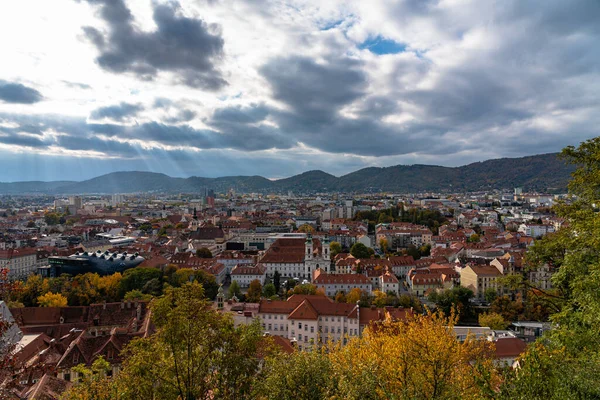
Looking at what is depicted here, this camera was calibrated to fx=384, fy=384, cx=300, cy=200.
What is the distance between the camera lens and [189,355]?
8.48m

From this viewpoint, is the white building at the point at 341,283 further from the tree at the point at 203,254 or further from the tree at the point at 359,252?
the tree at the point at 203,254

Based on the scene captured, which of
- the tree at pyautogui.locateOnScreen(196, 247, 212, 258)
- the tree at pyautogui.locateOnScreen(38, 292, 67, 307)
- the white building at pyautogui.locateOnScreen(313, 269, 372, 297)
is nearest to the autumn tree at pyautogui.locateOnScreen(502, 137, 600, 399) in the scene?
the white building at pyautogui.locateOnScreen(313, 269, 372, 297)

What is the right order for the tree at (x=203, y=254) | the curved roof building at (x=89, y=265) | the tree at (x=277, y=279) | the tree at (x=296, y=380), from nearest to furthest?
the tree at (x=296, y=380) → the curved roof building at (x=89, y=265) → the tree at (x=277, y=279) → the tree at (x=203, y=254)

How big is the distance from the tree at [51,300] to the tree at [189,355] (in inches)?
1402

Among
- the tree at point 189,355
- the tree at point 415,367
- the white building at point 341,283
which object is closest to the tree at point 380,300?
the white building at point 341,283

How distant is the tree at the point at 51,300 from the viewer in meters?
37.7

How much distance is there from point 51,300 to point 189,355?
37609 millimetres

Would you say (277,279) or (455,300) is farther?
(277,279)

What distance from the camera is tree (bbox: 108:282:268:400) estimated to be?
27.2 feet

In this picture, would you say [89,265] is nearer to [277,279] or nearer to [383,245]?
[277,279]

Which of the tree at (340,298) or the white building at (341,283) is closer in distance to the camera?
the tree at (340,298)

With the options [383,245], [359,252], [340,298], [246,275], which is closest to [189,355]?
[340,298]

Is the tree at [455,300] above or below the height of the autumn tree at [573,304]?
below

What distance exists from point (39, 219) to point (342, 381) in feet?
515
